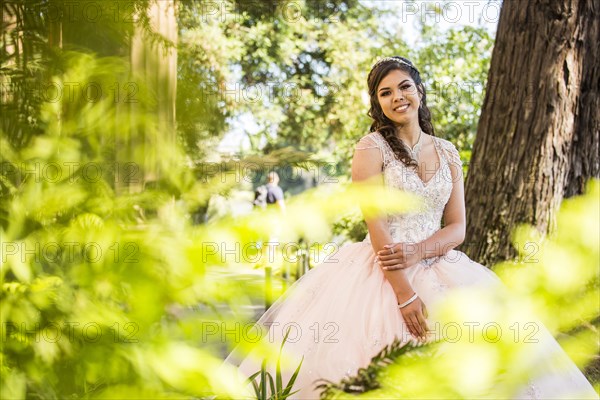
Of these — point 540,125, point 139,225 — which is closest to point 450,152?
point 540,125

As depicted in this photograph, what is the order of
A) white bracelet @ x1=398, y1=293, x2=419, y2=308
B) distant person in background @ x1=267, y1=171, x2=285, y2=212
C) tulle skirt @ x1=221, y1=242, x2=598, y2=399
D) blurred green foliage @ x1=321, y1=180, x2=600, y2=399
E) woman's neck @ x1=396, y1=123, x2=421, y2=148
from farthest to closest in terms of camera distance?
woman's neck @ x1=396, y1=123, x2=421, y2=148 < white bracelet @ x1=398, y1=293, x2=419, y2=308 < tulle skirt @ x1=221, y1=242, x2=598, y2=399 < distant person in background @ x1=267, y1=171, x2=285, y2=212 < blurred green foliage @ x1=321, y1=180, x2=600, y2=399

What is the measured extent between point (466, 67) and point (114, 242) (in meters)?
10.3

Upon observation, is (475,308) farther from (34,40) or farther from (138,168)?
(34,40)

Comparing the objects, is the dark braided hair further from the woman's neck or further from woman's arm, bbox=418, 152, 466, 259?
woman's arm, bbox=418, 152, 466, 259

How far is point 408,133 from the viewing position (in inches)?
110

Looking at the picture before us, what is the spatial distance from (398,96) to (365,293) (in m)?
0.76

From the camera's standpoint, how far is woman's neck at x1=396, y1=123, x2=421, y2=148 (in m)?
2.80

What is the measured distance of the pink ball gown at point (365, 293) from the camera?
2406mm

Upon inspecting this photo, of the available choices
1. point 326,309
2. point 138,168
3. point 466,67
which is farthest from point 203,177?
point 466,67

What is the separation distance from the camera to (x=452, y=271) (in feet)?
8.79

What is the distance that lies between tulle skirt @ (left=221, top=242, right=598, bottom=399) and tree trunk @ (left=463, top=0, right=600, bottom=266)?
4.25ft

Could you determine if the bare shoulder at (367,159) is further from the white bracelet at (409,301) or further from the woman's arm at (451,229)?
the white bracelet at (409,301)

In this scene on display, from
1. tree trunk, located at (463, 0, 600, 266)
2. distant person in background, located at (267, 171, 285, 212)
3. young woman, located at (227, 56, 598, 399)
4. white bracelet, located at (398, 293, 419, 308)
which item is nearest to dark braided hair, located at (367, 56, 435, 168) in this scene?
young woman, located at (227, 56, 598, 399)

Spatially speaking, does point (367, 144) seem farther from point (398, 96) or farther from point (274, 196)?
point (274, 196)
